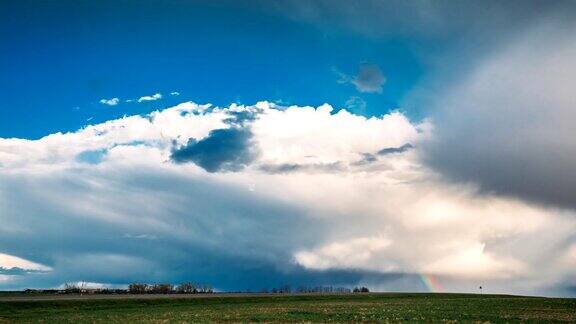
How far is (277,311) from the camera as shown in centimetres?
6181

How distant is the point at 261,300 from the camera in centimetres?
10081

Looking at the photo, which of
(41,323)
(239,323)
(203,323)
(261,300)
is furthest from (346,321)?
(261,300)

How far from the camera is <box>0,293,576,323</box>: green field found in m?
50.2

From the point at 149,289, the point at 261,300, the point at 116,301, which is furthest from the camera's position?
the point at 149,289

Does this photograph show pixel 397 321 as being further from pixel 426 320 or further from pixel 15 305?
pixel 15 305

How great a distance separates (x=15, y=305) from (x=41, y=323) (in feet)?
99.3

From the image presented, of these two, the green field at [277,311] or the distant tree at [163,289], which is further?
the distant tree at [163,289]

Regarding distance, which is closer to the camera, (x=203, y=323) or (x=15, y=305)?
(x=203, y=323)

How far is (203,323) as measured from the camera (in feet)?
150

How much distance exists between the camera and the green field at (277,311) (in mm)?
50219

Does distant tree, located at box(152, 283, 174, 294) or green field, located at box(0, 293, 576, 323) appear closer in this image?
green field, located at box(0, 293, 576, 323)

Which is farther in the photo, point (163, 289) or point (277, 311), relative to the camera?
point (163, 289)

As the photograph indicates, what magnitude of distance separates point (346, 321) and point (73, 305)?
49256mm

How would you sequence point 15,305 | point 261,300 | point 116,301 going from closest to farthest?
point 15,305 → point 116,301 → point 261,300
